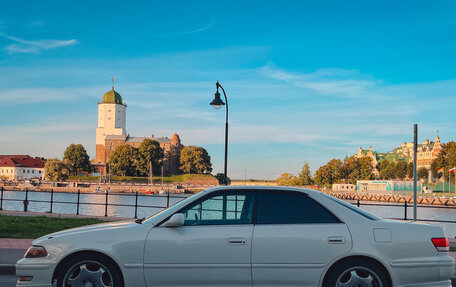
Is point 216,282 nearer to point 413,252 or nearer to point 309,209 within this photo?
point 309,209

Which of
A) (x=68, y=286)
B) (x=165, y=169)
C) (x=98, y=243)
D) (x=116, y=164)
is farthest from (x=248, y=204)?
(x=165, y=169)

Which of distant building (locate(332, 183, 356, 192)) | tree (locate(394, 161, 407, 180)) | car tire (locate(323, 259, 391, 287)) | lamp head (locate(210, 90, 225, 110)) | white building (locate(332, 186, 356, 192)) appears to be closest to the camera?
car tire (locate(323, 259, 391, 287))

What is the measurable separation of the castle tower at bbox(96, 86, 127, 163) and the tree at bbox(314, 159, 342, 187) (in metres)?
78.7

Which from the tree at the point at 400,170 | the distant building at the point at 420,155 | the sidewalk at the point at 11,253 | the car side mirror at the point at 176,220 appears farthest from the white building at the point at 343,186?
the car side mirror at the point at 176,220

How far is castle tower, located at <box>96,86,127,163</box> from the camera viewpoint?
614 feet

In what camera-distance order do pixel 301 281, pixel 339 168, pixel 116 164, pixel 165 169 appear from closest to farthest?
pixel 301 281
pixel 339 168
pixel 116 164
pixel 165 169

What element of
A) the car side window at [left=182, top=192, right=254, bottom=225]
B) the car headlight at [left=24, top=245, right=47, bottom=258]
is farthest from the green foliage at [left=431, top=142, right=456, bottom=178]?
the car headlight at [left=24, top=245, right=47, bottom=258]

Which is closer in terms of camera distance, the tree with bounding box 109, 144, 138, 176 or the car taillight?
the car taillight

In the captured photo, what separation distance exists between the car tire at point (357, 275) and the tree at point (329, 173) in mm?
139553

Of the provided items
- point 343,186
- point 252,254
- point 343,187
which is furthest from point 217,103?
point 343,186

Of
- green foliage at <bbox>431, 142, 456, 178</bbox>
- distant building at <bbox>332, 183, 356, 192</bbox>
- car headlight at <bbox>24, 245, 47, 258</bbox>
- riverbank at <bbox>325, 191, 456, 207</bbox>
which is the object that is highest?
green foliage at <bbox>431, 142, 456, 178</bbox>

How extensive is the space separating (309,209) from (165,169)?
169303 millimetres

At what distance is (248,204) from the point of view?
6.29m

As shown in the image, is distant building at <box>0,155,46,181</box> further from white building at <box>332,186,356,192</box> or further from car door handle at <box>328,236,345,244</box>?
car door handle at <box>328,236,345,244</box>
